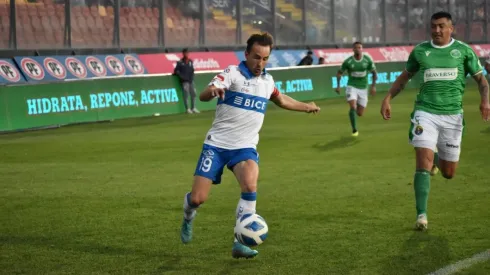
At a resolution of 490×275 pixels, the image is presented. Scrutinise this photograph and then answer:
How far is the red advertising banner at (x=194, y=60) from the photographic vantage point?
36.4 meters

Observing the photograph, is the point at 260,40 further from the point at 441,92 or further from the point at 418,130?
the point at 441,92

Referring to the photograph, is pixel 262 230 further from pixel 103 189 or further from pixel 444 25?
pixel 103 189

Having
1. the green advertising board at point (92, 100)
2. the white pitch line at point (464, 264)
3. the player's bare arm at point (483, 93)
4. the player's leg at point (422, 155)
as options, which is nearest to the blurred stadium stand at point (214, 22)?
the green advertising board at point (92, 100)

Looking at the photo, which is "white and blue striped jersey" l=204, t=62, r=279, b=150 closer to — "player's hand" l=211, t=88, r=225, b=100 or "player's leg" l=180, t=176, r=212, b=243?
"player's leg" l=180, t=176, r=212, b=243

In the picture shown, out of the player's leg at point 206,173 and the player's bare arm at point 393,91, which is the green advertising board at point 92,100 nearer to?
the player's bare arm at point 393,91

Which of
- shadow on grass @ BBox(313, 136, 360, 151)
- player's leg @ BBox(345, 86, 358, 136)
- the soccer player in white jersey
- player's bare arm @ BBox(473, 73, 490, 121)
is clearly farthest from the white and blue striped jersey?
player's leg @ BBox(345, 86, 358, 136)

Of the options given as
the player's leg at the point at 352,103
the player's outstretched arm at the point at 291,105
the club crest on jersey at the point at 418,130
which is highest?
the player's outstretched arm at the point at 291,105

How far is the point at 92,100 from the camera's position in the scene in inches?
1115

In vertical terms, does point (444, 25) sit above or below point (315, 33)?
above

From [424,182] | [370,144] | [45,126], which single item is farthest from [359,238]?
[45,126]

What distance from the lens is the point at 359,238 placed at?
33.9 ft

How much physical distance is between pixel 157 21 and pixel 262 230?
30.0 metres

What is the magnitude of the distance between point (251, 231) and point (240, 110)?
116cm

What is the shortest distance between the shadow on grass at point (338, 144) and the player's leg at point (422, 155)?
9.02m
